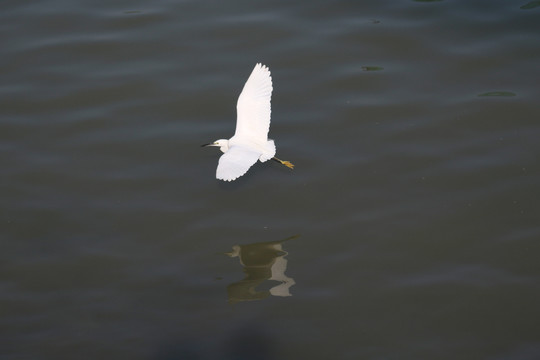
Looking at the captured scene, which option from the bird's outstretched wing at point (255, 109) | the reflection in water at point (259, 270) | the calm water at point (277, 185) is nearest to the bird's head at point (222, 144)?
the bird's outstretched wing at point (255, 109)

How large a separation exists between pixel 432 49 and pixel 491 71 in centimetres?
61

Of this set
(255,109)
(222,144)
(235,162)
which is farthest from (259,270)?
(255,109)

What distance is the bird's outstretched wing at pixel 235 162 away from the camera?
453 cm

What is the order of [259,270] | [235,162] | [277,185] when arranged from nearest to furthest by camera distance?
[259,270] < [235,162] < [277,185]

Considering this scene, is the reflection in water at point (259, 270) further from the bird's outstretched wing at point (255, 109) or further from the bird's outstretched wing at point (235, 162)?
the bird's outstretched wing at point (255, 109)

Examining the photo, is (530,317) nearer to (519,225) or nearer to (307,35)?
(519,225)

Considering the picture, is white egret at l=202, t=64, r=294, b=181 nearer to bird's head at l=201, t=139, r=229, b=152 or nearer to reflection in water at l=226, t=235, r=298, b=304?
bird's head at l=201, t=139, r=229, b=152

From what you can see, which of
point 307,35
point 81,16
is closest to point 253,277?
point 307,35

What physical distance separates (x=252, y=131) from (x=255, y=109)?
20 cm

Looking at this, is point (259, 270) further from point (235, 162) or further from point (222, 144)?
point (222, 144)

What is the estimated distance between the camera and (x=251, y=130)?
17.0 feet

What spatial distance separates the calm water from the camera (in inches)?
163

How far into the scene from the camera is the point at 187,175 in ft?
17.3

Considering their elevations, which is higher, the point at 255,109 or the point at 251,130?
the point at 255,109
